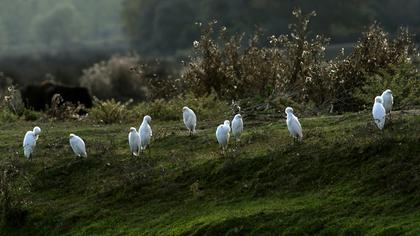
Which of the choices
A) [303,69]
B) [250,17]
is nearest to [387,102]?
[303,69]

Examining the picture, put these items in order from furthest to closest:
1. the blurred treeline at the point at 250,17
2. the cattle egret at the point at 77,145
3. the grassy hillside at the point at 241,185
Result: 1. the blurred treeline at the point at 250,17
2. the cattle egret at the point at 77,145
3. the grassy hillside at the point at 241,185

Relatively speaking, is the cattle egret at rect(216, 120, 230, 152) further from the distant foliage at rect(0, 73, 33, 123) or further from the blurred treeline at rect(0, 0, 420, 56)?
→ the blurred treeline at rect(0, 0, 420, 56)

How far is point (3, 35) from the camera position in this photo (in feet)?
265

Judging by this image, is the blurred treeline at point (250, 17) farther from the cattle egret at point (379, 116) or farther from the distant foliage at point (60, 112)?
the cattle egret at point (379, 116)

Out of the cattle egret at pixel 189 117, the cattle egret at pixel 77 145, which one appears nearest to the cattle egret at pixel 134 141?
the cattle egret at pixel 77 145

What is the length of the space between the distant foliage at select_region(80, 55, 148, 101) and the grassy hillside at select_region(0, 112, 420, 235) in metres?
24.3

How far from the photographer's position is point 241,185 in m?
14.7

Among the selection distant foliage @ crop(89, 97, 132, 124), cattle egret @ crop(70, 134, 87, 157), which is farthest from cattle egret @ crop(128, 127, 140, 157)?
distant foliage @ crop(89, 97, 132, 124)

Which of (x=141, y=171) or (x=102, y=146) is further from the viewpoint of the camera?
(x=102, y=146)

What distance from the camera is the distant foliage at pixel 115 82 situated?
42.6m

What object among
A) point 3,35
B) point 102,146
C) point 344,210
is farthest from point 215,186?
point 3,35

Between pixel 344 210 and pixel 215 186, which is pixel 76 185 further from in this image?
pixel 344 210

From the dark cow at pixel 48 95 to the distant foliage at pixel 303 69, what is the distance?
266 inches

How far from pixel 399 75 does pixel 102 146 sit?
6.58 metres
